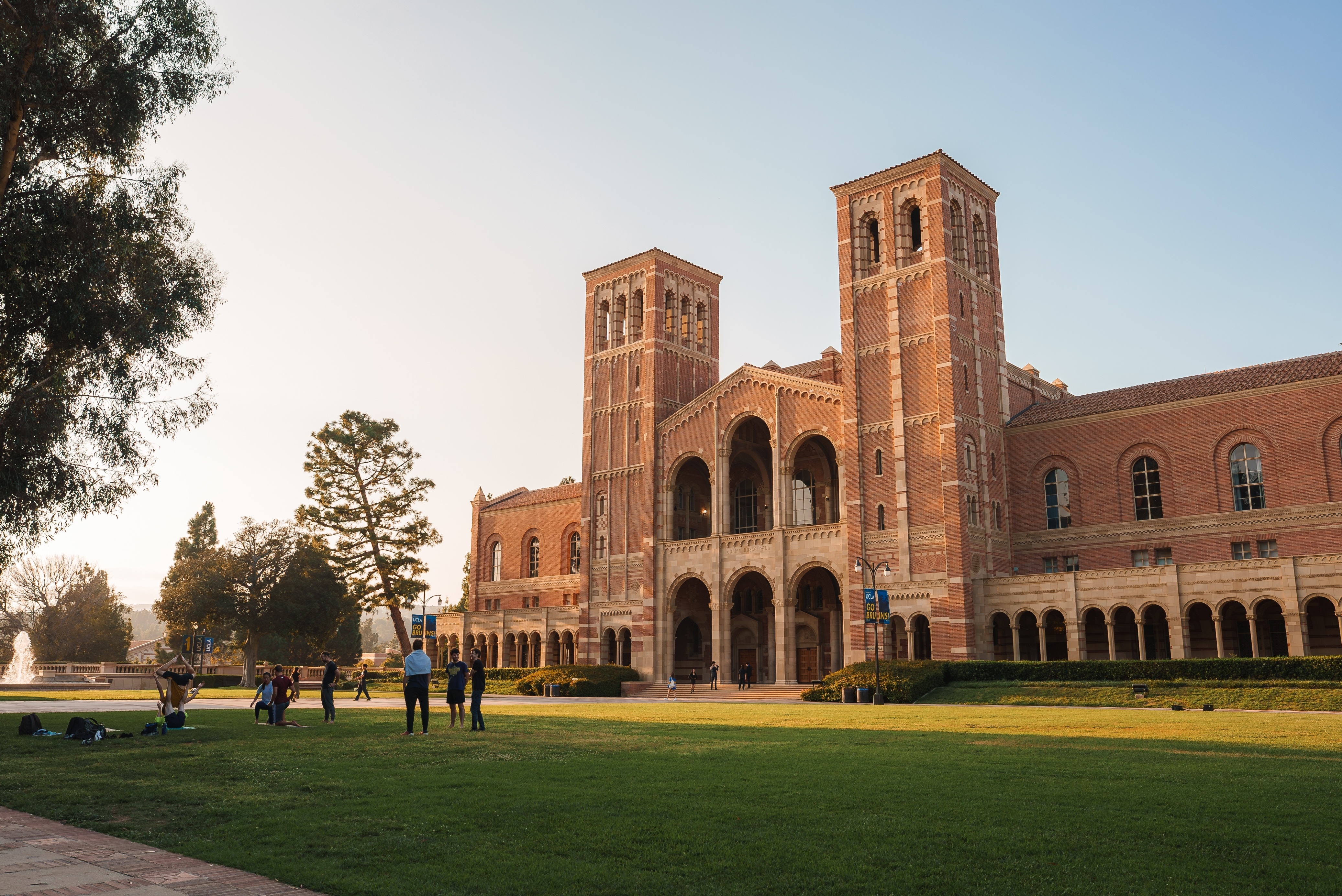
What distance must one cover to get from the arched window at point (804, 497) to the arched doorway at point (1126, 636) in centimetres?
1652

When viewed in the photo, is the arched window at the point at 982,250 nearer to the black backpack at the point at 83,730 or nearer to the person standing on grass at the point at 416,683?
the person standing on grass at the point at 416,683

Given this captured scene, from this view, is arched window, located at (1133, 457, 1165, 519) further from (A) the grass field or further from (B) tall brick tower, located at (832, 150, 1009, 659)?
(A) the grass field

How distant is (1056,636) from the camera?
42719 mm

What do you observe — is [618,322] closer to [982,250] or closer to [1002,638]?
[982,250]

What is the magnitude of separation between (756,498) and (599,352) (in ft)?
→ 44.1

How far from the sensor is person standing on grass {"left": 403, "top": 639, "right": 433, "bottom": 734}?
57.2 feet

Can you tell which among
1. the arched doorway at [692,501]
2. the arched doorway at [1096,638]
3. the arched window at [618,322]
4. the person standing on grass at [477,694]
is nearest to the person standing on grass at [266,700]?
the person standing on grass at [477,694]

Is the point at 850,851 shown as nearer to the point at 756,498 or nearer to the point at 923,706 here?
the point at 923,706

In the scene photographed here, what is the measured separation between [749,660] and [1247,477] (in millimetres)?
26542

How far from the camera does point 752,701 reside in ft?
131

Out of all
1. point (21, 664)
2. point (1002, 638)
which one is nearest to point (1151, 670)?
point (1002, 638)

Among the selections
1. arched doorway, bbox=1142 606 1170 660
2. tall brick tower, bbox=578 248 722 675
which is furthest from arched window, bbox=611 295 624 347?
arched doorway, bbox=1142 606 1170 660

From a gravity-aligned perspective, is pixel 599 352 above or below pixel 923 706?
above

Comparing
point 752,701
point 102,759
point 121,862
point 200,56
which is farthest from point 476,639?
point 121,862
